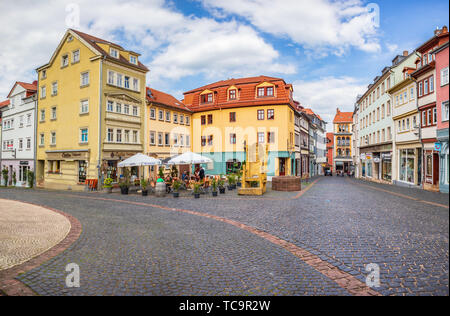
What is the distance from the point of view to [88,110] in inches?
1095

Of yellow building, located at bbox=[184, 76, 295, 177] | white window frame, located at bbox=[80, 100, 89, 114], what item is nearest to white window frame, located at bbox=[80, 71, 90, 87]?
white window frame, located at bbox=[80, 100, 89, 114]

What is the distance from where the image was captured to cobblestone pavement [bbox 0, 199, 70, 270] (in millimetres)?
6469

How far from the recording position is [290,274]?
5172 mm

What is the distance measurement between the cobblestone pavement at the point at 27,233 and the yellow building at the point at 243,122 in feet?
84.0

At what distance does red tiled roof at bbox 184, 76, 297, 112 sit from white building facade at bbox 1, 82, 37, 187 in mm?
19799

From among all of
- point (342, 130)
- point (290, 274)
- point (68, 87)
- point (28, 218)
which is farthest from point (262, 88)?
point (342, 130)

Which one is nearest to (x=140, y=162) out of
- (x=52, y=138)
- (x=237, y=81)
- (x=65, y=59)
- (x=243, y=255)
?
(x=52, y=138)

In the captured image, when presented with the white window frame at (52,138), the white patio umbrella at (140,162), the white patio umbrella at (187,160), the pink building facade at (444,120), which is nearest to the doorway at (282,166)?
the white patio umbrella at (187,160)

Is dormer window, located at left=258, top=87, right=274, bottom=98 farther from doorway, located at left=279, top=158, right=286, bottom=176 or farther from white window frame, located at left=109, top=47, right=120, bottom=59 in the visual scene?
white window frame, located at left=109, top=47, right=120, bottom=59

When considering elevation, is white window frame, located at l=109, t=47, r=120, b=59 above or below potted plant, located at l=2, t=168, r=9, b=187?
above

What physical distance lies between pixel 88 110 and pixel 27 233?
2157 cm

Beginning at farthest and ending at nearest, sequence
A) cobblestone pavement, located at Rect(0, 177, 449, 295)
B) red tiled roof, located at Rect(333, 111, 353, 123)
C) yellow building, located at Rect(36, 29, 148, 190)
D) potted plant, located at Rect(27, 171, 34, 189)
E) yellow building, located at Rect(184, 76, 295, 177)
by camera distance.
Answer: red tiled roof, located at Rect(333, 111, 353, 123) < yellow building, located at Rect(184, 76, 295, 177) < potted plant, located at Rect(27, 171, 34, 189) < yellow building, located at Rect(36, 29, 148, 190) < cobblestone pavement, located at Rect(0, 177, 449, 295)

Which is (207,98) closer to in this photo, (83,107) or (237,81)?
(237,81)

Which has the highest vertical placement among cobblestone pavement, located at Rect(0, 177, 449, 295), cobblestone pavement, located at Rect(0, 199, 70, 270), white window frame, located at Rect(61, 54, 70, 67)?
white window frame, located at Rect(61, 54, 70, 67)
